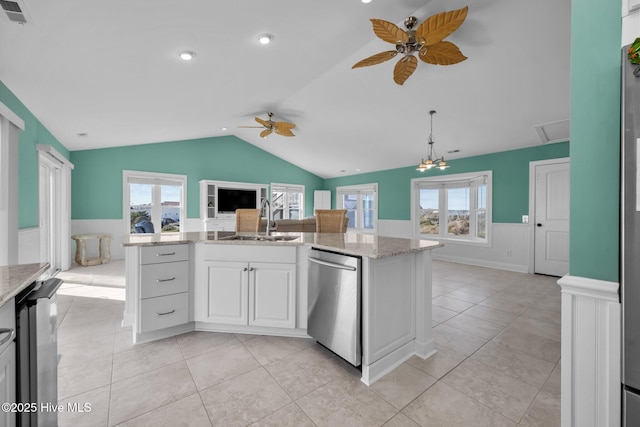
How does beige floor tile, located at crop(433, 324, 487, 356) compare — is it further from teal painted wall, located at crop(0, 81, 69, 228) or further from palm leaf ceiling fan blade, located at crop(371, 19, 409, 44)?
teal painted wall, located at crop(0, 81, 69, 228)

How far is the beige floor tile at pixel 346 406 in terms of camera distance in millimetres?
1401

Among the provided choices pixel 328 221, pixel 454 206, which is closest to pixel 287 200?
pixel 454 206

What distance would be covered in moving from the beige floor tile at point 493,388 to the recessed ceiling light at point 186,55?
3.54 metres

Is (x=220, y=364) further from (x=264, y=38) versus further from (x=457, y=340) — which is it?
(x=264, y=38)

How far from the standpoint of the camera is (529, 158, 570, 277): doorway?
14.8 ft

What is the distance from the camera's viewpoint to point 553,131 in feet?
13.8

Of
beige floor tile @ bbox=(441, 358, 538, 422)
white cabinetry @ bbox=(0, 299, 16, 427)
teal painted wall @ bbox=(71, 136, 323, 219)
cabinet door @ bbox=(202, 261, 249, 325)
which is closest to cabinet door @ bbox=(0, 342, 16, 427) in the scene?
white cabinetry @ bbox=(0, 299, 16, 427)

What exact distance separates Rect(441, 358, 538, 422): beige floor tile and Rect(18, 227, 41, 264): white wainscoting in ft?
14.4

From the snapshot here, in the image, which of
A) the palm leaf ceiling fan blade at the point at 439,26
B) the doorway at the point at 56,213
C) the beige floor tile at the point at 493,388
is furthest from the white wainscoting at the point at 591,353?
the doorway at the point at 56,213

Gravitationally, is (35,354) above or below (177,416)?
above

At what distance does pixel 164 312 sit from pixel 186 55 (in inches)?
97.0

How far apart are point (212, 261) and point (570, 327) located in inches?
89.7

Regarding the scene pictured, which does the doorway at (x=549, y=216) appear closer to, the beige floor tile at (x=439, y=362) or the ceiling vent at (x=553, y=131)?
the ceiling vent at (x=553, y=131)

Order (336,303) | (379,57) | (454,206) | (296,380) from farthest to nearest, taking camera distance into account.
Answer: (454,206) < (379,57) < (336,303) < (296,380)
